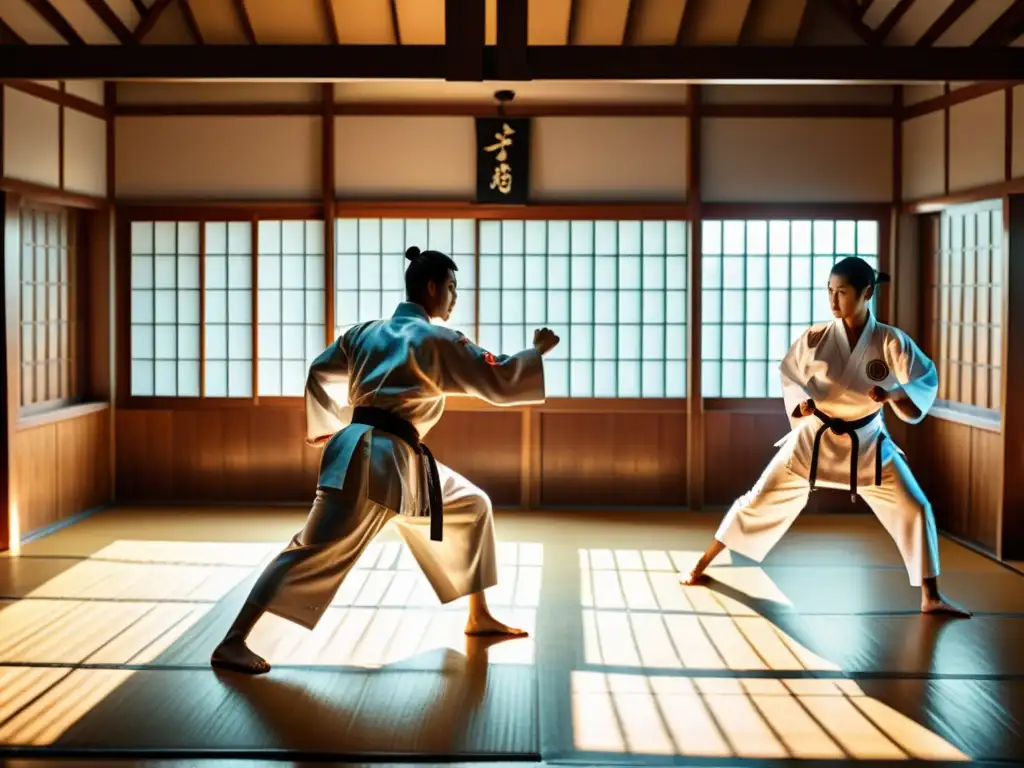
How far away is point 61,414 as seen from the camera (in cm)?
623

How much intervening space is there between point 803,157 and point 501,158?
5.86 feet

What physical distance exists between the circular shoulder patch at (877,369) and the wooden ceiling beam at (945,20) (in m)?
2.08

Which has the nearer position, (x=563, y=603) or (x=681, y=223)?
(x=563, y=603)

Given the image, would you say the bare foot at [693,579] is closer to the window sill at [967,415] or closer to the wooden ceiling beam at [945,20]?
the window sill at [967,415]

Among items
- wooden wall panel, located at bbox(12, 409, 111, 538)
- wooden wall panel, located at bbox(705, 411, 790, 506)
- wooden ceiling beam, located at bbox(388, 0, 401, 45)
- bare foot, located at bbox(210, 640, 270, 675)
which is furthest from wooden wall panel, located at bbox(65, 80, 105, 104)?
wooden wall panel, located at bbox(705, 411, 790, 506)

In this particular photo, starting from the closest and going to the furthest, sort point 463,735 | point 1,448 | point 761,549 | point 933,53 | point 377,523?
point 463,735, point 377,523, point 933,53, point 761,549, point 1,448

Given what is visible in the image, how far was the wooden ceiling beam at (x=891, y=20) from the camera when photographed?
19.4ft

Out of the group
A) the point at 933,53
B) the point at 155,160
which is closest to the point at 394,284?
the point at 155,160

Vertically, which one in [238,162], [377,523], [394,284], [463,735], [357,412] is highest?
[238,162]

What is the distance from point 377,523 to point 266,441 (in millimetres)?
3224

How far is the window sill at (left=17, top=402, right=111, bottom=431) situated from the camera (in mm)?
5852

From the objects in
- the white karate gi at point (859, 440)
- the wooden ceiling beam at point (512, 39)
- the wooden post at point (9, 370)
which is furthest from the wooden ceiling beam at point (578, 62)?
the wooden post at point (9, 370)

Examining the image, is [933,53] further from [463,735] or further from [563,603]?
[463,735]

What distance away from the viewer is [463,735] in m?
3.13
